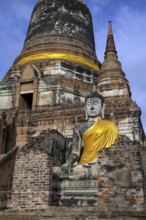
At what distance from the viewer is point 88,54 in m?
20.1

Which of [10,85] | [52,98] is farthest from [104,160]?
[10,85]

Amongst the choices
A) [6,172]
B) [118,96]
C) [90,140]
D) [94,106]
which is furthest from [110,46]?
[90,140]

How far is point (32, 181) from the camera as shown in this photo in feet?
21.8

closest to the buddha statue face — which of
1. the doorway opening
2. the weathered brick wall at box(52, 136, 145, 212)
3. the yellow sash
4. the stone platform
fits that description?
the yellow sash

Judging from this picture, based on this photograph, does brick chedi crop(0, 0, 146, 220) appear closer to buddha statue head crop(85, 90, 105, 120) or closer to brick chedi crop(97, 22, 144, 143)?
brick chedi crop(97, 22, 144, 143)

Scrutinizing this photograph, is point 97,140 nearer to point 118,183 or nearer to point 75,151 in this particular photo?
point 75,151

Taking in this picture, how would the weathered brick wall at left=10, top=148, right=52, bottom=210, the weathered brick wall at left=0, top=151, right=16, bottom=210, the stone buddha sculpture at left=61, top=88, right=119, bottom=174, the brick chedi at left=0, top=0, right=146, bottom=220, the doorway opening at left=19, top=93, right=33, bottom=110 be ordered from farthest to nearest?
the doorway opening at left=19, top=93, right=33, bottom=110, the weathered brick wall at left=0, top=151, right=16, bottom=210, the stone buddha sculpture at left=61, top=88, right=119, bottom=174, the weathered brick wall at left=10, top=148, right=52, bottom=210, the brick chedi at left=0, top=0, right=146, bottom=220

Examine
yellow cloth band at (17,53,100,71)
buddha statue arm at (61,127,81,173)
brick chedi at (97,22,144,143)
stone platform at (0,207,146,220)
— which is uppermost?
yellow cloth band at (17,53,100,71)

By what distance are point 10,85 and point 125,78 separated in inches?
261

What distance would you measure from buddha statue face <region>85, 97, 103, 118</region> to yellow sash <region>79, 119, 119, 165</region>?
70 cm

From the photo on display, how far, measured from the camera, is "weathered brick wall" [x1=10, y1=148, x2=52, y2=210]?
6406 millimetres

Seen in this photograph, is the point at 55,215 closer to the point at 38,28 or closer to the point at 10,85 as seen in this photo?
the point at 10,85

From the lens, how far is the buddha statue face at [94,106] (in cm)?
910

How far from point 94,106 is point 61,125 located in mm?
5653
